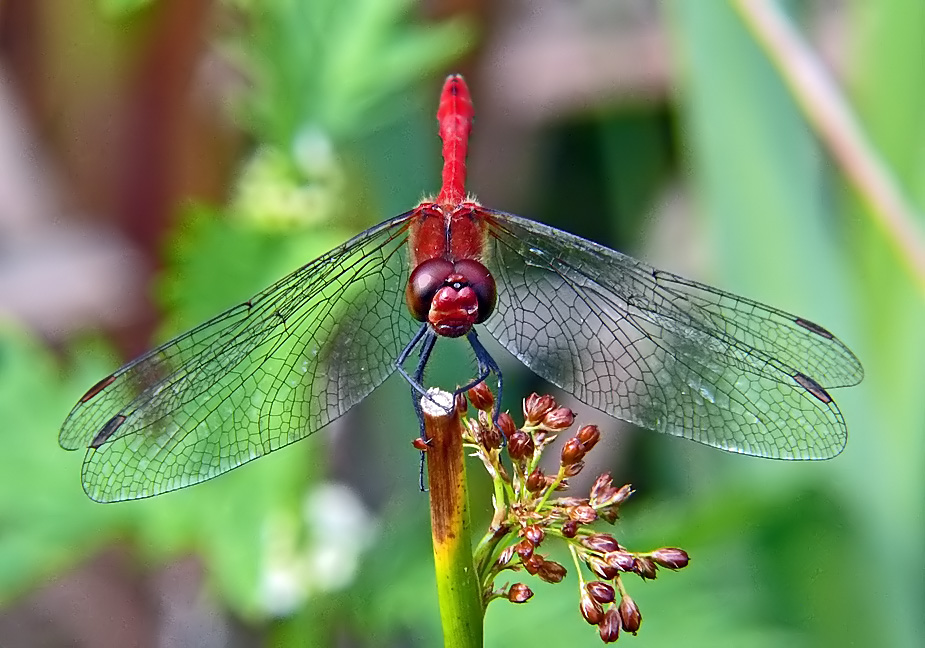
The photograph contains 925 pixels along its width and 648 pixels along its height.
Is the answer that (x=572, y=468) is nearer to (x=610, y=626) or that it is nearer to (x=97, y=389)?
(x=610, y=626)

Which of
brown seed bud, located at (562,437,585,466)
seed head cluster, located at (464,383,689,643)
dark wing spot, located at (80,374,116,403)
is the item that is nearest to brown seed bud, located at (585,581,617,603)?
seed head cluster, located at (464,383,689,643)

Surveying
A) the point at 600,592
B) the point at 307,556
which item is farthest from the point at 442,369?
the point at 600,592

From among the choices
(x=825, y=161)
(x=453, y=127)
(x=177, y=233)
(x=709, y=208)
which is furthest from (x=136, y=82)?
(x=825, y=161)

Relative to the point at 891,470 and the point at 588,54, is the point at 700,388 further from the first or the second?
the point at 588,54

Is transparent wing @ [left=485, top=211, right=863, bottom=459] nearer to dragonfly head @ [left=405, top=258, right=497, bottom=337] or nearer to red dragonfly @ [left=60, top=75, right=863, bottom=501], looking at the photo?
red dragonfly @ [left=60, top=75, right=863, bottom=501]

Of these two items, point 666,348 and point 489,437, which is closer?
point 489,437


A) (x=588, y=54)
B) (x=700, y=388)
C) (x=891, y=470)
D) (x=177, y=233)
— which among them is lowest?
(x=700, y=388)

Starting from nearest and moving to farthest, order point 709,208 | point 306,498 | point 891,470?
point 306,498, point 891,470, point 709,208

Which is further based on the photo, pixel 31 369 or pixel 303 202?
pixel 31 369
